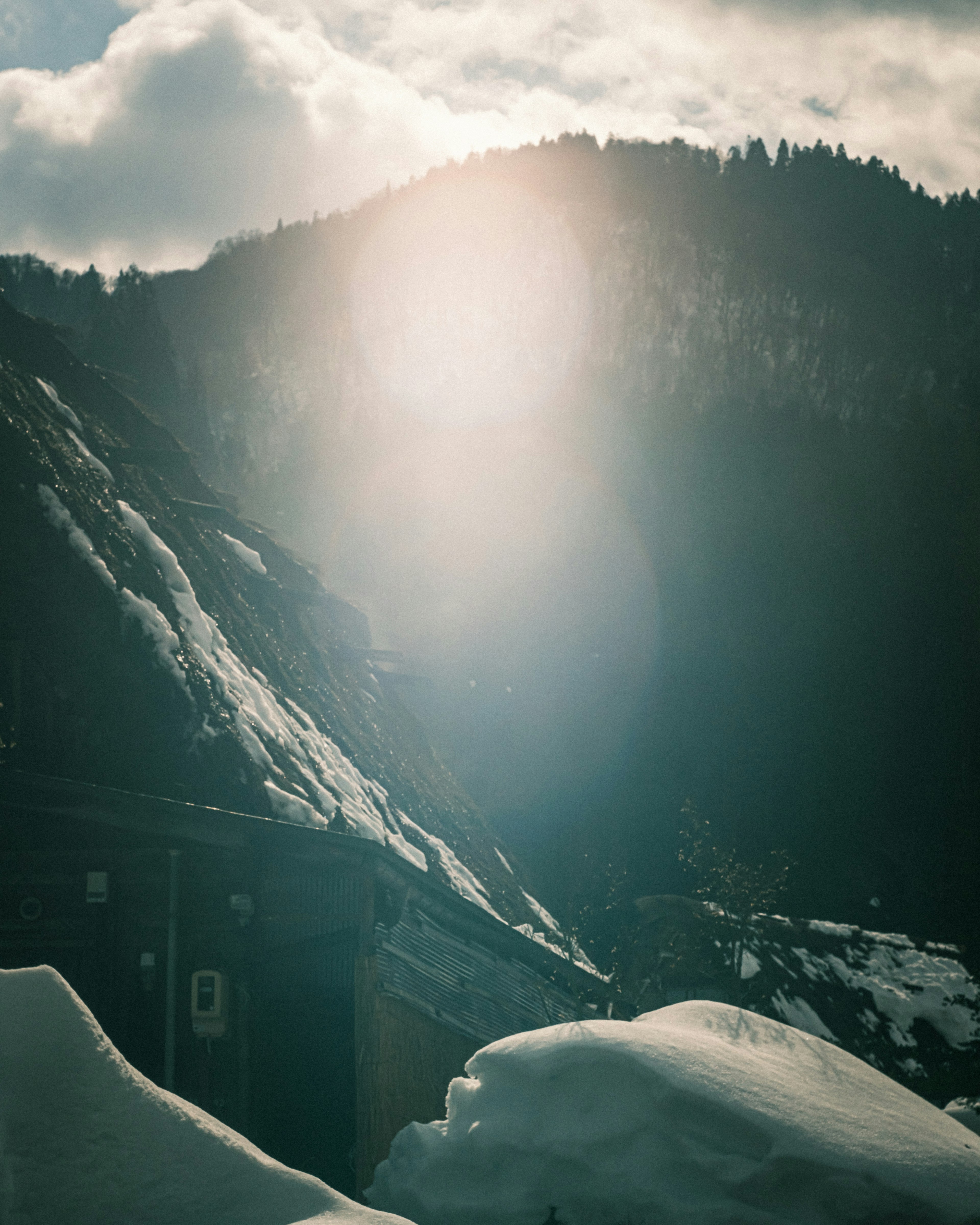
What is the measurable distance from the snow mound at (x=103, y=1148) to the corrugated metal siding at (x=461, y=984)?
577cm

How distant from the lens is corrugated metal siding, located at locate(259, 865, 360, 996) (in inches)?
384

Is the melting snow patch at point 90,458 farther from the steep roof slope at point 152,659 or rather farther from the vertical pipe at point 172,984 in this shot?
the vertical pipe at point 172,984

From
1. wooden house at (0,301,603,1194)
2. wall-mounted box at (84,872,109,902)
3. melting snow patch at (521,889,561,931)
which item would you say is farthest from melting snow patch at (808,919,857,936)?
wall-mounted box at (84,872,109,902)

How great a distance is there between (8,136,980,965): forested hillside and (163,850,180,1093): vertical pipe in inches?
1881

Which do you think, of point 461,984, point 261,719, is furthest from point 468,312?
point 461,984

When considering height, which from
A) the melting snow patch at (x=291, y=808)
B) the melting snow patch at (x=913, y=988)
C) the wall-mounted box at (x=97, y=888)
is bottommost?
the melting snow patch at (x=913, y=988)

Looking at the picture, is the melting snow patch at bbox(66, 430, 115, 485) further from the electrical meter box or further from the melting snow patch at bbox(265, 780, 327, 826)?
the electrical meter box

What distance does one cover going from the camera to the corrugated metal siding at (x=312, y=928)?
976 centimetres

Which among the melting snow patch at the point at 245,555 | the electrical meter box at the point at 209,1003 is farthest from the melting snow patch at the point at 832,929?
the electrical meter box at the point at 209,1003

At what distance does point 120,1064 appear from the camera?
4172 millimetres

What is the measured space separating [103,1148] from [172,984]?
5.77 meters

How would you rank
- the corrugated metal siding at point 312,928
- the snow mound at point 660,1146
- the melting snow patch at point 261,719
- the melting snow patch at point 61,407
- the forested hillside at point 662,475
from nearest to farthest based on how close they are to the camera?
the snow mound at point 660,1146
the corrugated metal siding at point 312,928
the melting snow patch at point 261,719
the melting snow patch at point 61,407
the forested hillside at point 662,475

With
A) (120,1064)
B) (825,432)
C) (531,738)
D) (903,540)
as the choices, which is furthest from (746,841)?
(120,1064)

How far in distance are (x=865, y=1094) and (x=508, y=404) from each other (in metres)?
89.3
